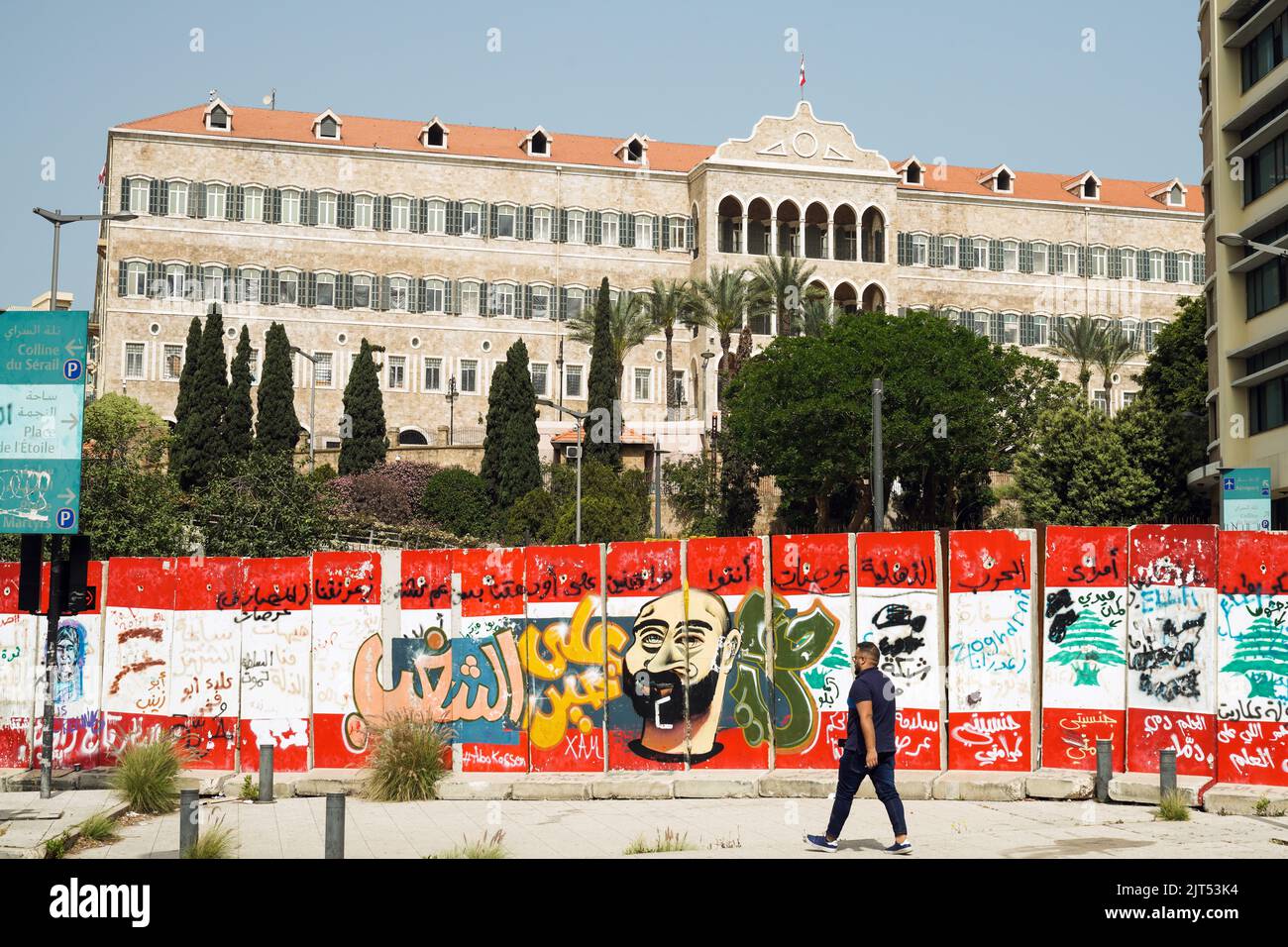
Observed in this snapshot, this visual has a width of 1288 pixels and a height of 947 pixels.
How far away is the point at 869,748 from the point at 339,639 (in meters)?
9.59

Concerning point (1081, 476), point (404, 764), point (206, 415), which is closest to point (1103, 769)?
point (404, 764)

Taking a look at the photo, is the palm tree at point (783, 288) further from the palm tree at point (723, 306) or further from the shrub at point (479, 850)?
the shrub at point (479, 850)

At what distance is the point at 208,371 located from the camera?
244 ft

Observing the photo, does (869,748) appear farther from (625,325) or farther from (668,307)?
(625,325)

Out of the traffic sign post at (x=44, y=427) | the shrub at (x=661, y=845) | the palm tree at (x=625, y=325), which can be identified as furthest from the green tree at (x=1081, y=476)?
the shrub at (x=661, y=845)

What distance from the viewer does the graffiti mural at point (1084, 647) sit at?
18344mm

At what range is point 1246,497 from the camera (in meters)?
49.2

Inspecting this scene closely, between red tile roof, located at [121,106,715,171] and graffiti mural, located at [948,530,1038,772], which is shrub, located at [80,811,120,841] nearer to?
graffiti mural, located at [948,530,1038,772]

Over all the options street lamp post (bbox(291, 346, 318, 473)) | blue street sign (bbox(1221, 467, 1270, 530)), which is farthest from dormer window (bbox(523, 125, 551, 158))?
blue street sign (bbox(1221, 467, 1270, 530))

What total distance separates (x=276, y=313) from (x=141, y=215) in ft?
27.7

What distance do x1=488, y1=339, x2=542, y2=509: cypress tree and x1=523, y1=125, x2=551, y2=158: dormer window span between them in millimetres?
19222

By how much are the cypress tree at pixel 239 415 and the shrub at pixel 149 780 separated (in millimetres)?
54248
